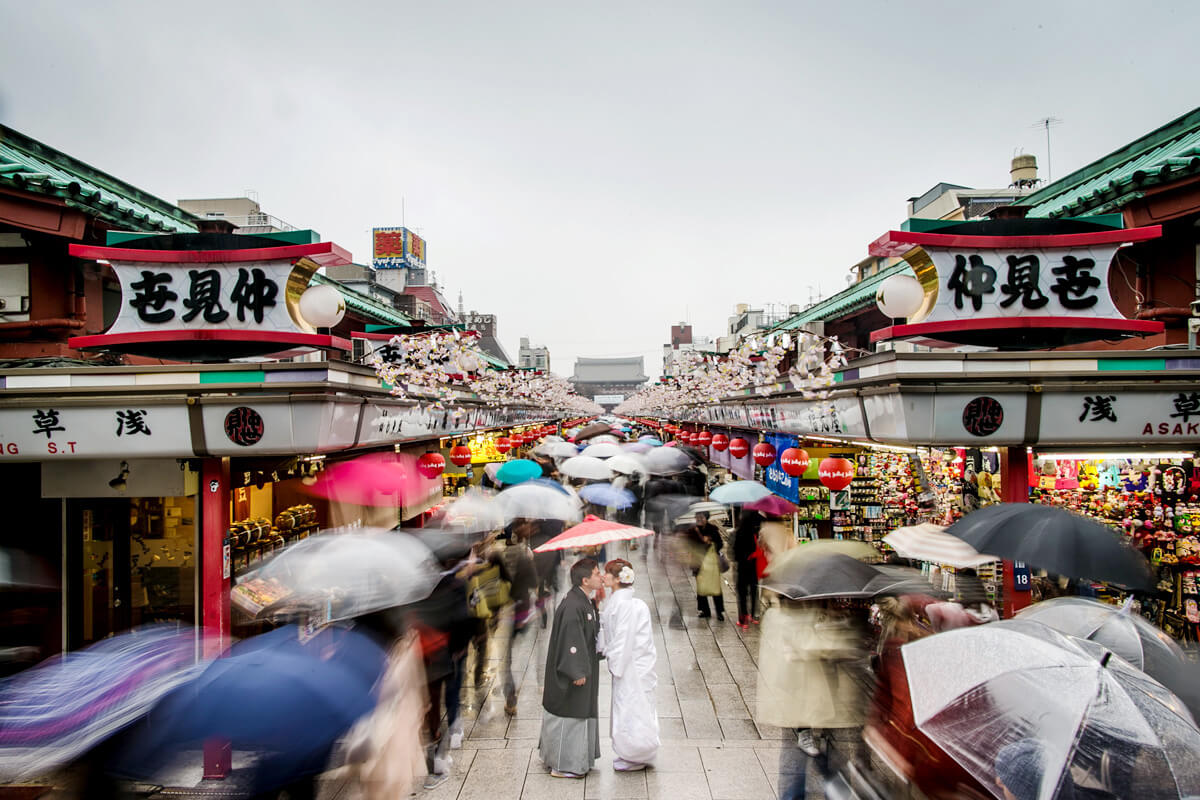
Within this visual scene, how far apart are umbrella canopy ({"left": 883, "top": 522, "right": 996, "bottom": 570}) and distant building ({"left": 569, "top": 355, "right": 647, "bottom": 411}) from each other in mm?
138291

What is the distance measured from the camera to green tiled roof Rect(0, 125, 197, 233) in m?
8.23

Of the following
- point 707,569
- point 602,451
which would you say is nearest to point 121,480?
point 707,569

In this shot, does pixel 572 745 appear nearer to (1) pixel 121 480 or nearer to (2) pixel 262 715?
(2) pixel 262 715

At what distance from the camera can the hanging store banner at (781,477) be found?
48.3 feet

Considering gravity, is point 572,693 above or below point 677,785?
above

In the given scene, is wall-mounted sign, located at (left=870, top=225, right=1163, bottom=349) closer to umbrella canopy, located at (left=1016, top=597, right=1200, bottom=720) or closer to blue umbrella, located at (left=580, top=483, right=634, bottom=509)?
umbrella canopy, located at (left=1016, top=597, right=1200, bottom=720)

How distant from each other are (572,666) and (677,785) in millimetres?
1538

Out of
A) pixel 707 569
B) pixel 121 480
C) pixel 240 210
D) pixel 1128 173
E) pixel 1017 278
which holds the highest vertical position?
pixel 240 210

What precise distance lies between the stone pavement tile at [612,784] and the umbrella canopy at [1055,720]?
3584mm

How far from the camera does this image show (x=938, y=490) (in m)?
12.9

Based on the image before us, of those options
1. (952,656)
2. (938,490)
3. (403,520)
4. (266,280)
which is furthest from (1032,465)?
(403,520)

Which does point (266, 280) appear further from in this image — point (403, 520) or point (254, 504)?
point (403, 520)

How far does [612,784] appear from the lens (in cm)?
644

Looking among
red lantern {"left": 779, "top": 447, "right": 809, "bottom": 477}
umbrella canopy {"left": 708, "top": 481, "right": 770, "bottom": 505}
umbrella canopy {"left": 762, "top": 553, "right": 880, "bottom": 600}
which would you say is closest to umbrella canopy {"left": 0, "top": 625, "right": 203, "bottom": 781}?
umbrella canopy {"left": 762, "top": 553, "right": 880, "bottom": 600}
